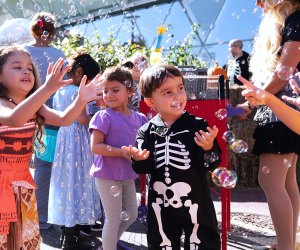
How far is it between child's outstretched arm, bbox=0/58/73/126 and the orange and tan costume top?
0.59ft

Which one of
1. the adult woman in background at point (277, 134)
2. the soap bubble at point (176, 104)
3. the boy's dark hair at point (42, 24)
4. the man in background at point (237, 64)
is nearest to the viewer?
the soap bubble at point (176, 104)

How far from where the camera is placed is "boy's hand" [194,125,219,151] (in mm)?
2588

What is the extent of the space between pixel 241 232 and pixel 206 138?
211cm

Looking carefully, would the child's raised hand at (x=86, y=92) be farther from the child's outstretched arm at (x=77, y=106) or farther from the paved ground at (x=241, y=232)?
the paved ground at (x=241, y=232)

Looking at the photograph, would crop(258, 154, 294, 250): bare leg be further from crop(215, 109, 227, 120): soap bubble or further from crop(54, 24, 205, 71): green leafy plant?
crop(54, 24, 205, 71): green leafy plant

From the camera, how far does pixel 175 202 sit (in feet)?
8.89

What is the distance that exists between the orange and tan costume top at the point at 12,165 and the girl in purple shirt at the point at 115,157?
704mm

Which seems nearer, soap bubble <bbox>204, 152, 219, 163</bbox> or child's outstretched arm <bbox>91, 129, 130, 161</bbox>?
soap bubble <bbox>204, 152, 219, 163</bbox>

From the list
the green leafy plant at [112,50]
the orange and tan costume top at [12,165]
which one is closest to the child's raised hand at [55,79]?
the orange and tan costume top at [12,165]

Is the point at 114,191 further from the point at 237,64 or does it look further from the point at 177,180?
the point at 237,64

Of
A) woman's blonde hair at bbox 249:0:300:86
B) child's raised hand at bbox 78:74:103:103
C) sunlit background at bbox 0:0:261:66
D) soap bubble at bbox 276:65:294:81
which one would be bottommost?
child's raised hand at bbox 78:74:103:103

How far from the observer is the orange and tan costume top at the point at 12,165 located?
8.81ft

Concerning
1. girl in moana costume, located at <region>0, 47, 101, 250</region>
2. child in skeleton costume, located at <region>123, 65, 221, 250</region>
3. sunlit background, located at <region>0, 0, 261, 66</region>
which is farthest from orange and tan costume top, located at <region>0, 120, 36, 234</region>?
sunlit background, located at <region>0, 0, 261, 66</region>

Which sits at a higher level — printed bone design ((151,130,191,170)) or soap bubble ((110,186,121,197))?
printed bone design ((151,130,191,170))
